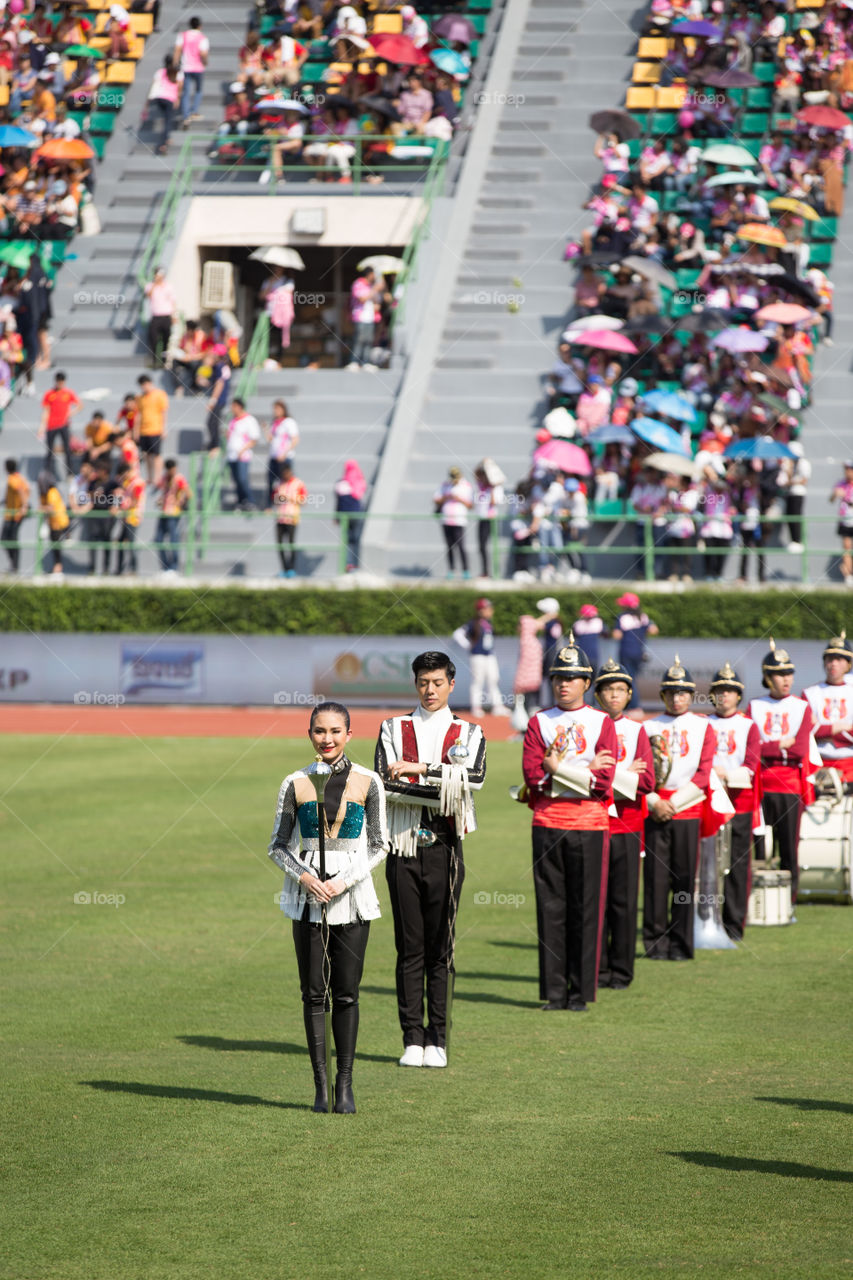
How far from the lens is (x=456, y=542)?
1239 inches

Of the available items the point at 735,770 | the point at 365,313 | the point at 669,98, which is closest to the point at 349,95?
the point at 365,313

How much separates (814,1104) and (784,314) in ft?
84.8

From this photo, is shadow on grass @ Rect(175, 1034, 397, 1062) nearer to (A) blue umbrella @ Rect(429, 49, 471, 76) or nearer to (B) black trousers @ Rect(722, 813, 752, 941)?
(B) black trousers @ Rect(722, 813, 752, 941)

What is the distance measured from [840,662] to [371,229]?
2660 cm

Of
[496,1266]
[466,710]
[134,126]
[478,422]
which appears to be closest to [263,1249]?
[496,1266]

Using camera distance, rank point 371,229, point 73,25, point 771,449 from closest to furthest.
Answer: point 771,449 < point 371,229 < point 73,25

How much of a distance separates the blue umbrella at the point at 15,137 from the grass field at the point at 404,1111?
2677 cm

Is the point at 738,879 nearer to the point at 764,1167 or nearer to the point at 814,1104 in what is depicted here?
the point at 814,1104

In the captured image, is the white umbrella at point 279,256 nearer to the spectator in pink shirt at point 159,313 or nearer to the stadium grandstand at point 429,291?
the stadium grandstand at point 429,291

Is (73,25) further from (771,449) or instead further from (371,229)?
(771,449)

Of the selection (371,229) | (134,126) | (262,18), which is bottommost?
(371,229)

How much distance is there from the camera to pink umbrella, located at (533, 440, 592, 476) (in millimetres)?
30609

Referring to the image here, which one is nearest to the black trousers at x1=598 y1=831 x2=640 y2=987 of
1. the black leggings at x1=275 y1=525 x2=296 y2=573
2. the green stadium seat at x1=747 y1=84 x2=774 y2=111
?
the black leggings at x1=275 y1=525 x2=296 y2=573

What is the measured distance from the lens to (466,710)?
3027 cm
